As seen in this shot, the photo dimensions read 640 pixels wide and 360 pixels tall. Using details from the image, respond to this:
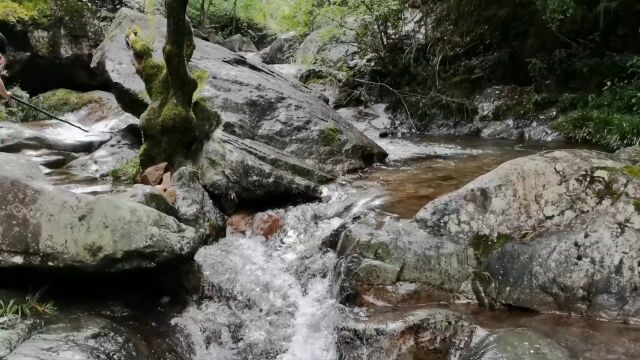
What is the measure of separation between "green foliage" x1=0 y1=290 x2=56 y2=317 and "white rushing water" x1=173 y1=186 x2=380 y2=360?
1.17m

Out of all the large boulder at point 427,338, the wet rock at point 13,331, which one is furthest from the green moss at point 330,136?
the wet rock at point 13,331

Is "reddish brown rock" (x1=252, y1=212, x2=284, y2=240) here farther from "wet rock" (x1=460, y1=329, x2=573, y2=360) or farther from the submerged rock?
"wet rock" (x1=460, y1=329, x2=573, y2=360)

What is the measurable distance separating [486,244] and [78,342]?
378cm

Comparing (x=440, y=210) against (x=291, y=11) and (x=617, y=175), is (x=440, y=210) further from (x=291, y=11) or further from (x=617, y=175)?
(x=291, y=11)

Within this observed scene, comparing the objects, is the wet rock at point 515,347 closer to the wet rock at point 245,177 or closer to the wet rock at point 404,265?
the wet rock at point 404,265

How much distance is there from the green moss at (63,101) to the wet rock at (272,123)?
109 inches

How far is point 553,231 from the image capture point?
16.4 ft

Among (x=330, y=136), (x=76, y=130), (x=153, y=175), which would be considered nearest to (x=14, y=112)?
(x=76, y=130)

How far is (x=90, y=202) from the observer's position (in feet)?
15.3

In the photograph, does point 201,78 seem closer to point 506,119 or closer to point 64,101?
point 64,101

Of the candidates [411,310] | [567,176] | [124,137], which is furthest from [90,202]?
[124,137]

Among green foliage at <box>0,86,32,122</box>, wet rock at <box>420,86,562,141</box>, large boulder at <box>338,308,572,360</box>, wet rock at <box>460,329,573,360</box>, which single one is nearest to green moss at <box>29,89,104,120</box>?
green foliage at <box>0,86,32,122</box>

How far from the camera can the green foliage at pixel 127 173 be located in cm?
767

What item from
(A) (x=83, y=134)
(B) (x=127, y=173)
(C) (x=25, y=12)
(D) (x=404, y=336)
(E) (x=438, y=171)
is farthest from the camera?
(C) (x=25, y=12)
